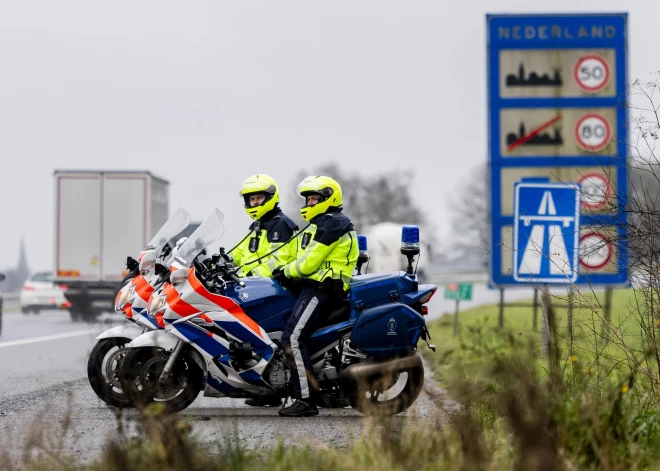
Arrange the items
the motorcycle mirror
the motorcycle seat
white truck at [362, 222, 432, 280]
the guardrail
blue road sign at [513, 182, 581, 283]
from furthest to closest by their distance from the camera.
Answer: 1. white truck at [362, 222, 432, 280]
2. the guardrail
3. blue road sign at [513, 182, 581, 283]
4. the motorcycle mirror
5. the motorcycle seat

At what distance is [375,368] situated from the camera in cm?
1003

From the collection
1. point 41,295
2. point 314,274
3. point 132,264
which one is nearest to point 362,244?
point 314,274

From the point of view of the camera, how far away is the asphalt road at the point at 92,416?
7.28 m

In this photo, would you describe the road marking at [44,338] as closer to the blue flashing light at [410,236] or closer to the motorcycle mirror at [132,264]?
the motorcycle mirror at [132,264]

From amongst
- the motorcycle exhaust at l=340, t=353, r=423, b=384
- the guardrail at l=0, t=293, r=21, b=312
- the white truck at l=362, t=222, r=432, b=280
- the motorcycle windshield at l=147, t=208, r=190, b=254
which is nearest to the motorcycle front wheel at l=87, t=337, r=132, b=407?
the motorcycle windshield at l=147, t=208, r=190, b=254

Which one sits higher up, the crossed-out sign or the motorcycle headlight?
the crossed-out sign

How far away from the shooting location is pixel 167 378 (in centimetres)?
991

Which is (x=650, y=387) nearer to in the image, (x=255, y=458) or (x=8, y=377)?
(x=255, y=458)

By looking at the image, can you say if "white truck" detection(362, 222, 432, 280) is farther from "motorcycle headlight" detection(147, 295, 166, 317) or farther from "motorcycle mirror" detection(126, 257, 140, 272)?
"motorcycle headlight" detection(147, 295, 166, 317)

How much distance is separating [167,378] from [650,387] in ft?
11.7

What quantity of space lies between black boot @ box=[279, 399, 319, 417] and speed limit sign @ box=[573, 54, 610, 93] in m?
7.66

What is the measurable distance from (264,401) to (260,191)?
5.85 ft

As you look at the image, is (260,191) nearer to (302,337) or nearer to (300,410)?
(302,337)

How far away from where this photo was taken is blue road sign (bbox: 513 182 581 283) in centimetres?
1166
